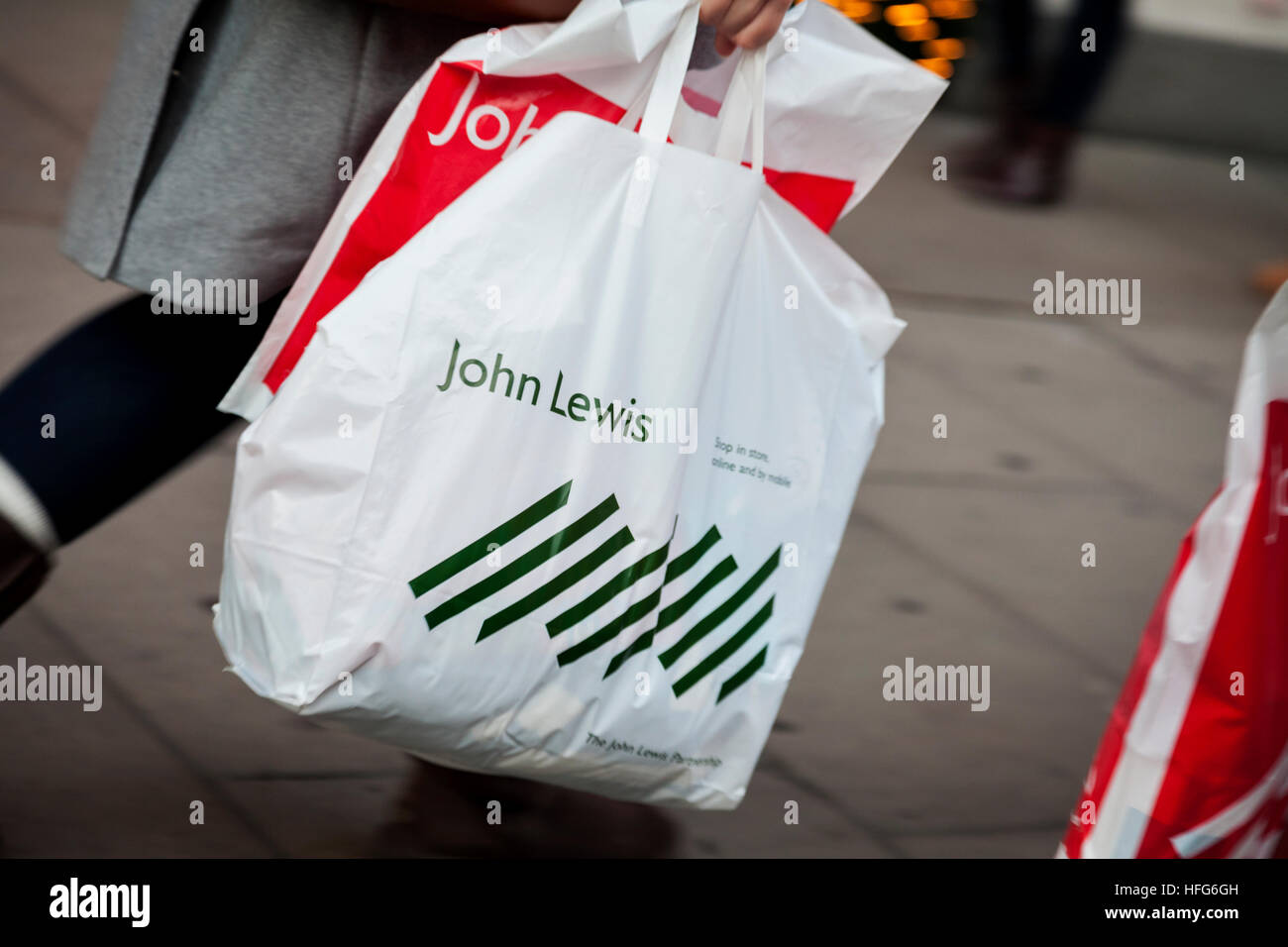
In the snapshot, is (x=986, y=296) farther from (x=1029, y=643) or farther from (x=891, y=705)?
(x=891, y=705)

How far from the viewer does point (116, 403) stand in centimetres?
224

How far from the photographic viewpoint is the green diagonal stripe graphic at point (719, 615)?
2.23 meters

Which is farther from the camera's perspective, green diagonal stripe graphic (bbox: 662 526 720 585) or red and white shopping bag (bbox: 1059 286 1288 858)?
green diagonal stripe graphic (bbox: 662 526 720 585)

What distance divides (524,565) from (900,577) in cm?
203

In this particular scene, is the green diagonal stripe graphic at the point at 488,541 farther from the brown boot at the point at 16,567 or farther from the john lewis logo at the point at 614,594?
the brown boot at the point at 16,567

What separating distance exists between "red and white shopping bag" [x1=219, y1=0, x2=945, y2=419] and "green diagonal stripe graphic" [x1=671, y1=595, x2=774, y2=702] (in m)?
0.58

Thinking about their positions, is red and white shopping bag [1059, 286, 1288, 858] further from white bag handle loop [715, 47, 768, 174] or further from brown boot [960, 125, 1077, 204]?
brown boot [960, 125, 1077, 204]

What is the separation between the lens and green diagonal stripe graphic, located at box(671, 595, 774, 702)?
2.24 metres

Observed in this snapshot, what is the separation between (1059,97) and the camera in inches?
287

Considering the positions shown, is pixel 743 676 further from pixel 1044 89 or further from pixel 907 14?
pixel 1044 89

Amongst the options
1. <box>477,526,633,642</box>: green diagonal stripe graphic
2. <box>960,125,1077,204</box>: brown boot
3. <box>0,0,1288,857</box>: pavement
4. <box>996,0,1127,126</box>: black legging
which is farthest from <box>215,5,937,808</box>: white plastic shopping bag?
<box>996,0,1127,126</box>: black legging
